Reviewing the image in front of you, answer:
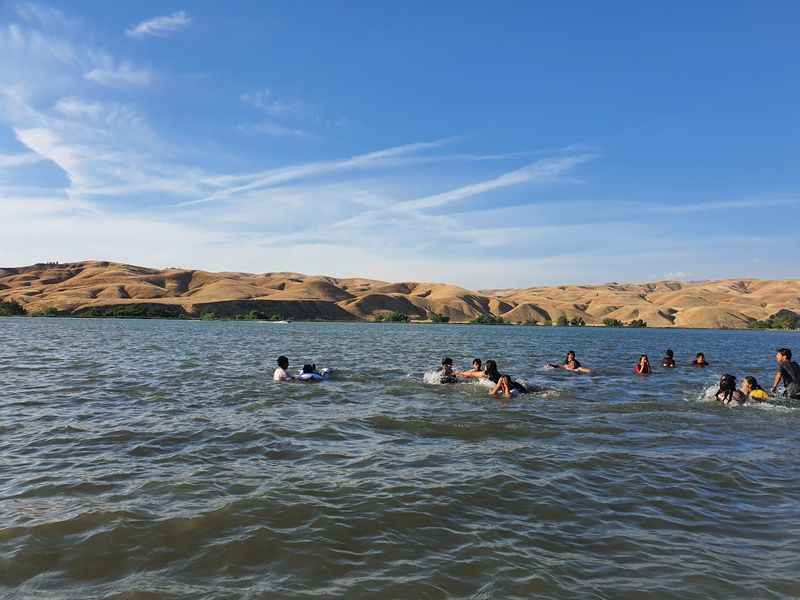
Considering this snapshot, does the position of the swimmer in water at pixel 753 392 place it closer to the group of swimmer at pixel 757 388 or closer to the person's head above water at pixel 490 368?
the group of swimmer at pixel 757 388

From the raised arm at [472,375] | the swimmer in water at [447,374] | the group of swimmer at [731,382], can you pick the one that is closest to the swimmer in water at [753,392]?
the group of swimmer at [731,382]

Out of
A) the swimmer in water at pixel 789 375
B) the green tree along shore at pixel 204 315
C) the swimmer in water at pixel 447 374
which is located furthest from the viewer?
the green tree along shore at pixel 204 315

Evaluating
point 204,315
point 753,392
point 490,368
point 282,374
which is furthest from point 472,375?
point 204,315

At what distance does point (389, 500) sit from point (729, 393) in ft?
53.0

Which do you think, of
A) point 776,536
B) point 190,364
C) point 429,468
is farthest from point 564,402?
point 190,364

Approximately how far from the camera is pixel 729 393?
1933 cm

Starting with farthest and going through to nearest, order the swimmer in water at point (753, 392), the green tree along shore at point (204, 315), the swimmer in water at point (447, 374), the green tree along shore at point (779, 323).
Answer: the green tree along shore at point (779, 323) → the green tree along shore at point (204, 315) → the swimmer in water at point (447, 374) → the swimmer in water at point (753, 392)

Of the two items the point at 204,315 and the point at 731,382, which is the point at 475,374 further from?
the point at 204,315

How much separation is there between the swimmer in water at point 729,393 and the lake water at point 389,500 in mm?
2050

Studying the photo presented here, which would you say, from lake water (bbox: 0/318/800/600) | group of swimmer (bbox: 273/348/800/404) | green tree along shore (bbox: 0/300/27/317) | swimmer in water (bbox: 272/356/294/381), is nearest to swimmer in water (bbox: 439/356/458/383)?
group of swimmer (bbox: 273/348/800/404)

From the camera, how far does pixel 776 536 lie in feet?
24.7

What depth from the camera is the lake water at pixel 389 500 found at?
616cm

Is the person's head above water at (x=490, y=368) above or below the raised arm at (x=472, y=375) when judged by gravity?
above

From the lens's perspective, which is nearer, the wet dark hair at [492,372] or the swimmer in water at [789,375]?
the swimmer in water at [789,375]
